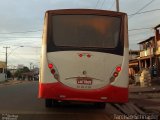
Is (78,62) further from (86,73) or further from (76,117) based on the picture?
(76,117)

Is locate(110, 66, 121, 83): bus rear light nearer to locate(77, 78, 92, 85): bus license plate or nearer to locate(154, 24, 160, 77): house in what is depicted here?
locate(77, 78, 92, 85): bus license plate

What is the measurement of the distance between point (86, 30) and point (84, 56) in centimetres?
94

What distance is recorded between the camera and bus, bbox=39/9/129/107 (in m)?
13.7

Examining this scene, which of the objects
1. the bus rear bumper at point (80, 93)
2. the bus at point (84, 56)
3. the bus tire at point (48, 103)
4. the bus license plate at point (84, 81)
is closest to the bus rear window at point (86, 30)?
the bus at point (84, 56)

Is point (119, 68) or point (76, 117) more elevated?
point (119, 68)

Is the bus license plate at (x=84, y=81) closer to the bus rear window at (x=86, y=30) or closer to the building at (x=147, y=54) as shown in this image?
the bus rear window at (x=86, y=30)

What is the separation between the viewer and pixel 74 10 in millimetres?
14266

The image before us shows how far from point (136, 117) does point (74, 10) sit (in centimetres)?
409

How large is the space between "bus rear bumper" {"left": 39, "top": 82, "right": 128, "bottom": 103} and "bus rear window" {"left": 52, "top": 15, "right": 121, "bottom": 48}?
1428 millimetres

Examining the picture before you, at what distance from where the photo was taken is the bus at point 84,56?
1374 cm

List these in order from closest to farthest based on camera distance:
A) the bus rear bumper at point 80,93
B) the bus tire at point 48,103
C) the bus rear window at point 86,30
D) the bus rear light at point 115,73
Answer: the bus rear bumper at point 80,93 → the bus rear light at point 115,73 → the bus rear window at point 86,30 → the bus tire at point 48,103

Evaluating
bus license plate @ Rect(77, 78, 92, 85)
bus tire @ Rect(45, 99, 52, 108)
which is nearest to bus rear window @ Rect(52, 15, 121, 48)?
bus license plate @ Rect(77, 78, 92, 85)

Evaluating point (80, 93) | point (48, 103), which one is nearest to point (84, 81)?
point (80, 93)

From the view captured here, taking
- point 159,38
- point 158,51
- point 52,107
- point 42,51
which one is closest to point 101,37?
point 42,51
